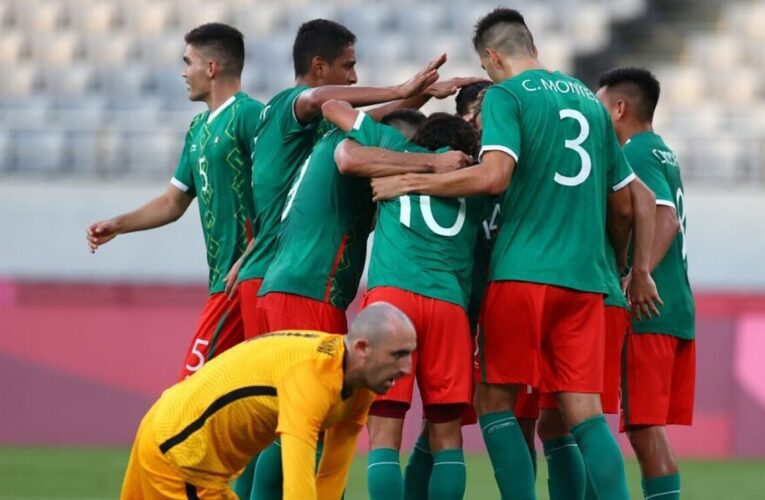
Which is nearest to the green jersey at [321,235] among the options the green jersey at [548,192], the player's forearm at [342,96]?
the player's forearm at [342,96]

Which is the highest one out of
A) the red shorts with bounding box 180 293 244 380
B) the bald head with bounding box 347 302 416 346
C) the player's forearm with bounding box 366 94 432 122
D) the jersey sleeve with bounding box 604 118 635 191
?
the player's forearm with bounding box 366 94 432 122

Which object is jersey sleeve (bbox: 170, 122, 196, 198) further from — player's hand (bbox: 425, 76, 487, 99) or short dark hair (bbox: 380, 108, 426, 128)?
player's hand (bbox: 425, 76, 487, 99)

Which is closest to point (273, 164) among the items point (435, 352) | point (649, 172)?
point (435, 352)

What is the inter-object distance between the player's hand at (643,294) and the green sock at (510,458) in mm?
899

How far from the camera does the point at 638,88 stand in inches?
299

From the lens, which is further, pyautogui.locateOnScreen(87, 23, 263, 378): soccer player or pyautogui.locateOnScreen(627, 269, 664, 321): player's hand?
pyautogui.locateOnScreen(87, 23, 263, 378): soccer player

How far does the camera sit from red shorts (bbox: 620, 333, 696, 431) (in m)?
7.25

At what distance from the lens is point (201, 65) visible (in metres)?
7.91

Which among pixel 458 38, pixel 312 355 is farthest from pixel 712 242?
pixel 312 355

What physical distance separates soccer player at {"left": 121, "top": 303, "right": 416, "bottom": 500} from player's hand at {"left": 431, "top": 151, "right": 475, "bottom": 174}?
138 centimetres

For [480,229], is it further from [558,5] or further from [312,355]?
[558,5]

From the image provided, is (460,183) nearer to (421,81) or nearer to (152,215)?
(421,81)

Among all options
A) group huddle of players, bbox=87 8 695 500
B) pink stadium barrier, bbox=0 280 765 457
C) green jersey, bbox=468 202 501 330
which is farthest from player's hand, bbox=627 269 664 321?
pink stadium barrier, bbox=0 280 765 457

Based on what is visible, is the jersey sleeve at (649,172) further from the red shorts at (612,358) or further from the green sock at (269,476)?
the green sock at (269,476)
